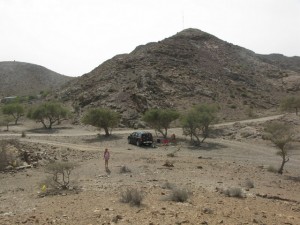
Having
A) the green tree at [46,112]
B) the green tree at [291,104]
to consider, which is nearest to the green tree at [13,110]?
the green tree at [46,112]

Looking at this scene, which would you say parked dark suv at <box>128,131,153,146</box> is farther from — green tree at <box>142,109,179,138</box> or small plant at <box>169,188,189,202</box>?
small plant at <box>169,188,189,202</box>

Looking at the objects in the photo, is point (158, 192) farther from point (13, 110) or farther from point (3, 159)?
point (13, 110)

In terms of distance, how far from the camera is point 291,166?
3142cm

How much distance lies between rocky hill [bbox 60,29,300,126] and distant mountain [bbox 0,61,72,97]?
46.9 m

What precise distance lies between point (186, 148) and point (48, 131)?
22.8m

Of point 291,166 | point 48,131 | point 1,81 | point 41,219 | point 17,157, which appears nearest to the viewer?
point 41,219

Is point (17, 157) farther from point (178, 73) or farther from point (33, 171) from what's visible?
point (178, 73)

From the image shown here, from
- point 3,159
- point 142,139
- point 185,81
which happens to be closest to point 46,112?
A: point 142,139

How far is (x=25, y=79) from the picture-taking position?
138125 millimetres

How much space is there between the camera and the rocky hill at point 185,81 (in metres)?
66.6

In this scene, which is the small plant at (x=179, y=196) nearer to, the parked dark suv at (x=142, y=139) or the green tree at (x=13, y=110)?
the parked dark suv at (x=142, y=139)

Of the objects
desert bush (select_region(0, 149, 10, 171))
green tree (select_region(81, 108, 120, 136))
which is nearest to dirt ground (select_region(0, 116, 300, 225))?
desert bush (select_region(0, 149, 10, 171))

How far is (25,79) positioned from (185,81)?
80.6 meters

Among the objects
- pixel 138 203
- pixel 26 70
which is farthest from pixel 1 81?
pixel 138 203
